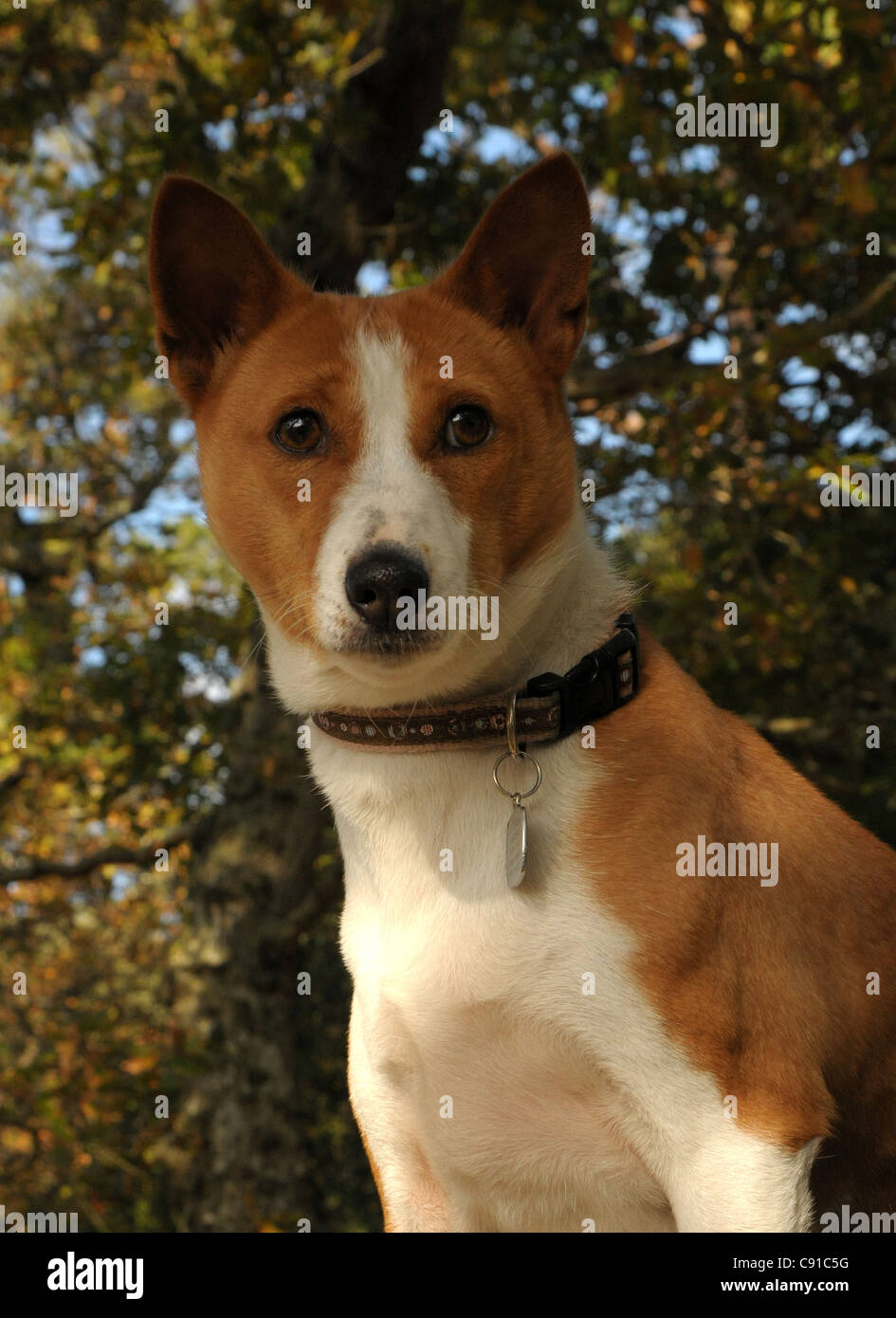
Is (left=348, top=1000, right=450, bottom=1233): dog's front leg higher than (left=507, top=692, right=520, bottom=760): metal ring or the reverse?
the reverse

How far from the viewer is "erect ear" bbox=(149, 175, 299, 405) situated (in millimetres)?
3131

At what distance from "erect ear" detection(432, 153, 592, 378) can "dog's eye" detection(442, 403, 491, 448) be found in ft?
1.15

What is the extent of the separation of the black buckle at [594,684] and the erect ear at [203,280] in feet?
4.02

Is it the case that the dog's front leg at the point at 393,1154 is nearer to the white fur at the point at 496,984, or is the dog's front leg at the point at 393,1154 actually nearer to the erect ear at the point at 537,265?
the white fur at the point at 496,984

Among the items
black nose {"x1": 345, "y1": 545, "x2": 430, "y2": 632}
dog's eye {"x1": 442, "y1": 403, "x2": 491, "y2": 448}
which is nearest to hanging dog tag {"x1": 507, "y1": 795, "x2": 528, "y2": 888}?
black nose {"x1": 345, "y1": 545, "x2": 430, "y2": 632}

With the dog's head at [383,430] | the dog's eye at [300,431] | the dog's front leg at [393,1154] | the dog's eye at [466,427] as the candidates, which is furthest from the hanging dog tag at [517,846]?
the dog's eye at [300,431]

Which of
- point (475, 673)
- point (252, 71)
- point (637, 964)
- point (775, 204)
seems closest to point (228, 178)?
point (252, 71)

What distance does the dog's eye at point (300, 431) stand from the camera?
2914mm

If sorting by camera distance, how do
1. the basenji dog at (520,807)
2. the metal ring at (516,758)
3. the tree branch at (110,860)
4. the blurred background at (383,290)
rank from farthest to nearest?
1. the tree branch at (110,860)
2. the blurred background at (383,290)
3. the metal ring at (516,758)
4. the basenji dog at (520,807)

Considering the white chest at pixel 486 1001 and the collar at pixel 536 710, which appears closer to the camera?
the white chest at pixel 486 1001

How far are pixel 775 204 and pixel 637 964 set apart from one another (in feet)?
17.3

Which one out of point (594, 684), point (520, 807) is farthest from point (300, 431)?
point (520, 807)

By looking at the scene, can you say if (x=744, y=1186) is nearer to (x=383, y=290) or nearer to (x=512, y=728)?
(x=512, y=728)

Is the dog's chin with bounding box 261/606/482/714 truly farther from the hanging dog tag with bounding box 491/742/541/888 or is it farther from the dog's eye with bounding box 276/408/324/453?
the dog's eye with bounding box 276/408/324/453
